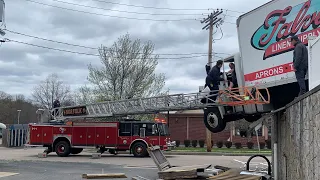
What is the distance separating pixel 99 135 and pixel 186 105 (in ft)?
34.9

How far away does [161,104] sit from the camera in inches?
674

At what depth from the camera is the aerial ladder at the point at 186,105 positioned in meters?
11.0

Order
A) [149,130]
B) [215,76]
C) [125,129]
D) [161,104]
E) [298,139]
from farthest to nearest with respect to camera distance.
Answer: [125,129] → [149,130] → [161,104] → [215,76] → [298,139]

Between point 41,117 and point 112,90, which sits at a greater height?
point 112,90

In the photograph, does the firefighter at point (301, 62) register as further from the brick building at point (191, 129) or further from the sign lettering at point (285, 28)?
the brick building at point (191, 129)

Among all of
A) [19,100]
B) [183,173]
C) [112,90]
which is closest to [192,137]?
[112,90]

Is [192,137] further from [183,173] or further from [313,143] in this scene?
[313,143]

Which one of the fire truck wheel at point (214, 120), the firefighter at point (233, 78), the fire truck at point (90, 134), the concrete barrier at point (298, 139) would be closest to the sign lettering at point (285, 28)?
the firefighter at point (233, 78)

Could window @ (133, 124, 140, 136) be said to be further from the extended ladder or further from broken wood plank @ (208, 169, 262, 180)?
broken wood plank @ (208, 169, 262, 180)

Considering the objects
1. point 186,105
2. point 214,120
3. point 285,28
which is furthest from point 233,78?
point 186,105

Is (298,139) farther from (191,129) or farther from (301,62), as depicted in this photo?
(191,129)

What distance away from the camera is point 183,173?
1082cm

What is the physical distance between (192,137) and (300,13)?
34808 mm

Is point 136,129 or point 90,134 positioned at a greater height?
point 136,129
